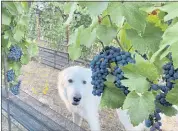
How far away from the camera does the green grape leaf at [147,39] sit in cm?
46

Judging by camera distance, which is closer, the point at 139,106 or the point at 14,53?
the point at 139,106

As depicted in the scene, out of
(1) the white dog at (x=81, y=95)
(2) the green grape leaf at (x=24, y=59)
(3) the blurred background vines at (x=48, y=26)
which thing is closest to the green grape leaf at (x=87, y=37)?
(2) the green grape leaf at (x=24, y=59)

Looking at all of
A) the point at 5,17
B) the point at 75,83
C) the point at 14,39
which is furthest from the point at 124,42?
the point at 75,83

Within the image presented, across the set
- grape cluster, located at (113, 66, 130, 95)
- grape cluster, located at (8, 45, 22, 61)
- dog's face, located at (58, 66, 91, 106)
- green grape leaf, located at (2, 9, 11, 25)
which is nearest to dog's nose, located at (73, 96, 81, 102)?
dog's face, located at (58, 66, 91, 106)

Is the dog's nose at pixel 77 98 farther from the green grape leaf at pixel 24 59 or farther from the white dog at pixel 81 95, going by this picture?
the green grape leaf at pixel 24 59

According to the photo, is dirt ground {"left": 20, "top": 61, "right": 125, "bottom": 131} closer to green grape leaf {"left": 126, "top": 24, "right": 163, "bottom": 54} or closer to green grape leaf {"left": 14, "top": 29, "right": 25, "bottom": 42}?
green grape leaf {"left": 14, "top": 29, "right": 25, "bottom": 42}

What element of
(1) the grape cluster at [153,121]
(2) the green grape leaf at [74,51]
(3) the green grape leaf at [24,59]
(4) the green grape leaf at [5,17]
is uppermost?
(4) the green grape leaf at [5,17]

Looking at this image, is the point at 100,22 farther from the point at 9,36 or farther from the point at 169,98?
the point at 9,36

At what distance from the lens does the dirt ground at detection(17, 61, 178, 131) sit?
2143 millimetres

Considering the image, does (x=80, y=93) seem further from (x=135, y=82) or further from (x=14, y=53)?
(x=135, y=82)

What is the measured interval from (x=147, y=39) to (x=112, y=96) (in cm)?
9

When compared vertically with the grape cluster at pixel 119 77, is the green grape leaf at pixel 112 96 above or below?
below

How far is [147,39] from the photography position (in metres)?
0.47

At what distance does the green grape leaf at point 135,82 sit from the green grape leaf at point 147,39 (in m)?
0.05
